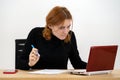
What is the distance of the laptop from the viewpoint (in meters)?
1.58

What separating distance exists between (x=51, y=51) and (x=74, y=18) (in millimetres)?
1308

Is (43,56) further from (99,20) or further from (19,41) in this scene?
(99,20)

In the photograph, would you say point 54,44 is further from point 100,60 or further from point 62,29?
point 100,60

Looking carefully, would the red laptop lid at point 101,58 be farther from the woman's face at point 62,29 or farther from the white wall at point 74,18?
the white wall at point 74,18

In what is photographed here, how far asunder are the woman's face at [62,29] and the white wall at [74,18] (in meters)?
1.25

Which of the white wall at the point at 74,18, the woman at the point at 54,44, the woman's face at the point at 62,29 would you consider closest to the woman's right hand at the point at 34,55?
the woman at the point at 54,44

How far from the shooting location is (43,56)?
6.91 ft

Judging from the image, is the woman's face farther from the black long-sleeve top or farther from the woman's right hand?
the woman's right hand

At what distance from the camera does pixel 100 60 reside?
5.31 feet

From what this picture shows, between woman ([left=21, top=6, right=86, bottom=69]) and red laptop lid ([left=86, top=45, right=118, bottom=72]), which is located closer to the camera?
red laptop lid ([left=86, top=45, right=118, bottom=72])

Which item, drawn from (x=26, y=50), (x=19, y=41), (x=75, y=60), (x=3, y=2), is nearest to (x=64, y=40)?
(x=75, y=60)

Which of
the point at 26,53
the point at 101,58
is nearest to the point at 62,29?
the point at 26,53

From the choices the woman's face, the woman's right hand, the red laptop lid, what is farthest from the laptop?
the woman's face

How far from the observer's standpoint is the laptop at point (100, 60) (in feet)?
5.19
